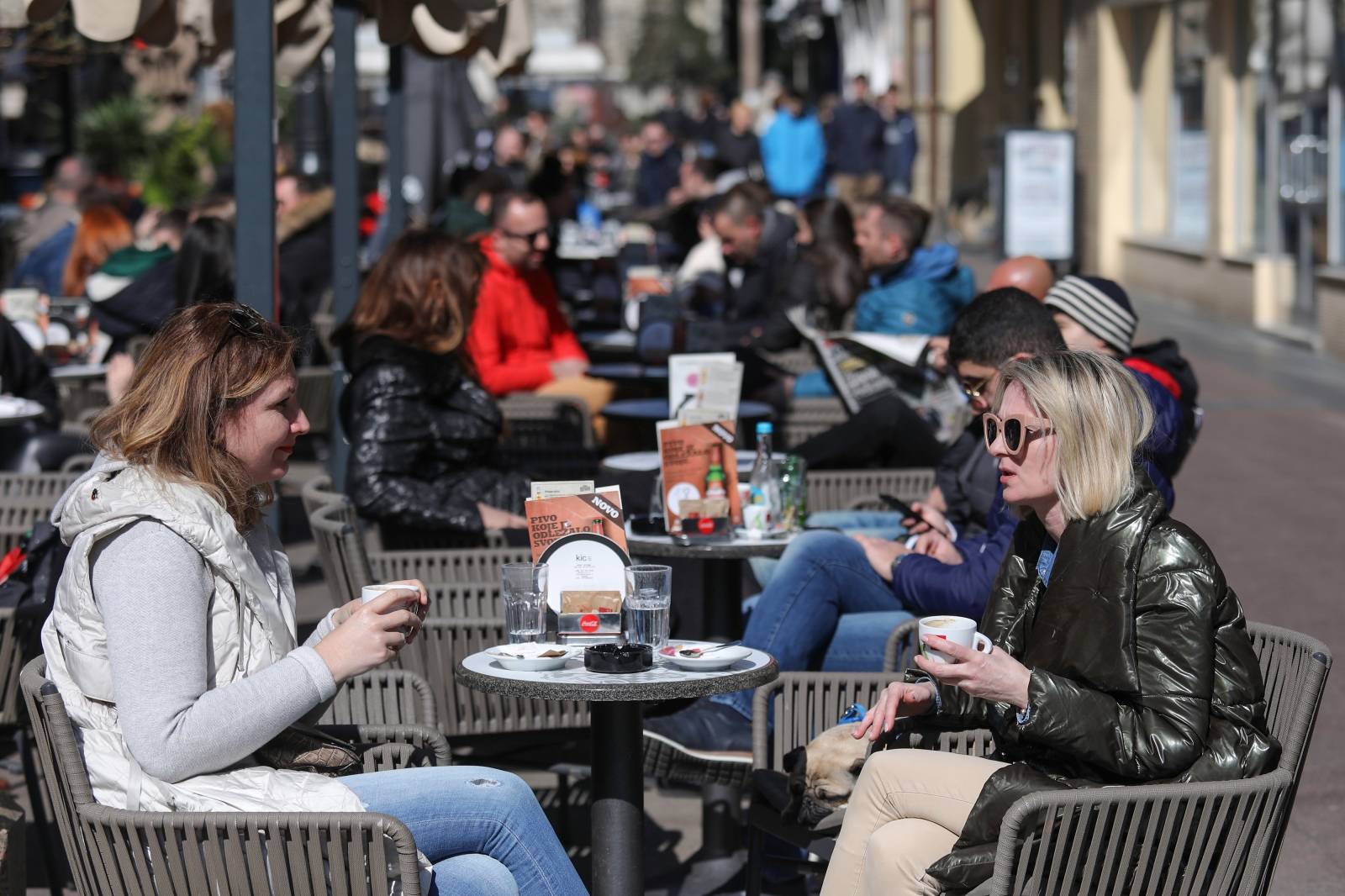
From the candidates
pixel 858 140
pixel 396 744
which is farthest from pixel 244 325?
pixel 858 140

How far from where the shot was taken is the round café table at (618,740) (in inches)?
129

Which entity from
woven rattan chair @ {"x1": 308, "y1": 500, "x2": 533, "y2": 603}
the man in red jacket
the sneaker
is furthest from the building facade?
the sneaker

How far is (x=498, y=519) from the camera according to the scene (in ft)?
17.8

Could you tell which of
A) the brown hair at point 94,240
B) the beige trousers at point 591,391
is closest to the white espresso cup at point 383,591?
the beige trousers at point 591,391

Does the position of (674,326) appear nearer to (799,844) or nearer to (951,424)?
(951,424)

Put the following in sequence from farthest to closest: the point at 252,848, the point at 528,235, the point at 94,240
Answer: the point at 94,240 → the point at 528,235 → the point at 252,848

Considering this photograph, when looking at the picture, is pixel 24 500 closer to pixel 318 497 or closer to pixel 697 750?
pixel 318 497

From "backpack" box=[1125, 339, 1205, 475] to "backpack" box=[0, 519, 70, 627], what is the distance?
286 cm

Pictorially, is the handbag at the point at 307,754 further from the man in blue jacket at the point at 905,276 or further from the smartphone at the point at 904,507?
the man in blue jacket at the point at 905,276

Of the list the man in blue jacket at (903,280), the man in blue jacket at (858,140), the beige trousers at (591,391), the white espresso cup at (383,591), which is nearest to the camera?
the white espresso cup at (383,591)

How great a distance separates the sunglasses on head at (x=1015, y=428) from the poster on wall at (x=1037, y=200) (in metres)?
14.3

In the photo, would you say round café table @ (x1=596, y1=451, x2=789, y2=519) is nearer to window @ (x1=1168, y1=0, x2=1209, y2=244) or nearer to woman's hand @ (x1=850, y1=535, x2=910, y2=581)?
woman's hand @ (x1=850, y1=535, x2=910, y2=581)

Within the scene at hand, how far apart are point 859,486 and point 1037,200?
11575mm

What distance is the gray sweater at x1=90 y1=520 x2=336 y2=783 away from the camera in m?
2.80
